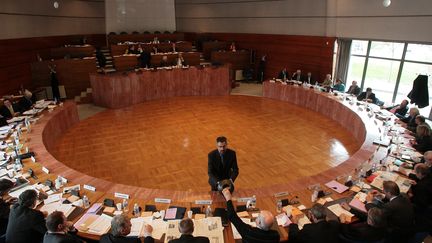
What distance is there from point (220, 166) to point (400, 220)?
2.21 metres

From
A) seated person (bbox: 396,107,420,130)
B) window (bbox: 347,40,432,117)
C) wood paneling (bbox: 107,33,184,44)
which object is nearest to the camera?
seated person (bbox: 396,107,420,130)

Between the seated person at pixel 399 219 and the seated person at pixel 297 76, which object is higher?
the seated person at pixel 297 76

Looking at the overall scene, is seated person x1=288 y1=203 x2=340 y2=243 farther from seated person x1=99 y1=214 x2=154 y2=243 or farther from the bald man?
seated person x1=99 y1=214 x2=154 y2=243

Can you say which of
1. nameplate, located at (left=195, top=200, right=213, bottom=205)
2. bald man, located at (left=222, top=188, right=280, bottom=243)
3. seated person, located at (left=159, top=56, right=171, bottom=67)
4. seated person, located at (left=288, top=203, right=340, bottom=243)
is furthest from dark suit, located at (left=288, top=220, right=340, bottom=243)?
seated person, located at (left=159, top=56, right=171, bottom=67)

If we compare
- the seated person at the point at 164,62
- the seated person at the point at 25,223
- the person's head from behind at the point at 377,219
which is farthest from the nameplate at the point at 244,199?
the seated person at the point at 164,62

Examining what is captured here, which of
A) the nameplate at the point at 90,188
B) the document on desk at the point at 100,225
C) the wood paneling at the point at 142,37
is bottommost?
the document on desk at the point at 100,225

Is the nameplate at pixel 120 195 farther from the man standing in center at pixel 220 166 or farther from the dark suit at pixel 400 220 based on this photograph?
the dark suit at pixel 400 220

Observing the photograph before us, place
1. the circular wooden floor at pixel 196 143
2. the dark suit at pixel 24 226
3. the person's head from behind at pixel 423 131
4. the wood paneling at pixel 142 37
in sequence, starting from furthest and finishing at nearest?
the wood paneling at pixel 142 37 → the circular wooden floor at pixel 196 143 → the person's head from behind at pixel 423 131 → the dark suit at pixel 24 226

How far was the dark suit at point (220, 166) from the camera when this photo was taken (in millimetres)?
4031

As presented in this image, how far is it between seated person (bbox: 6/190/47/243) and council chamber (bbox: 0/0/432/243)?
1 centimetres

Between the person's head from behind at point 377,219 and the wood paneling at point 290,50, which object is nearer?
the person's head from behind at point 377,219

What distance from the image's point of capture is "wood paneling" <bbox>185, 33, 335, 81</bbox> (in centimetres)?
1186

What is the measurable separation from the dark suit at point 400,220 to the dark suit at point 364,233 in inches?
12.5

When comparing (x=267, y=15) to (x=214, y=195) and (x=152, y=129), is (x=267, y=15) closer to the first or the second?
(x=152, y=129)
